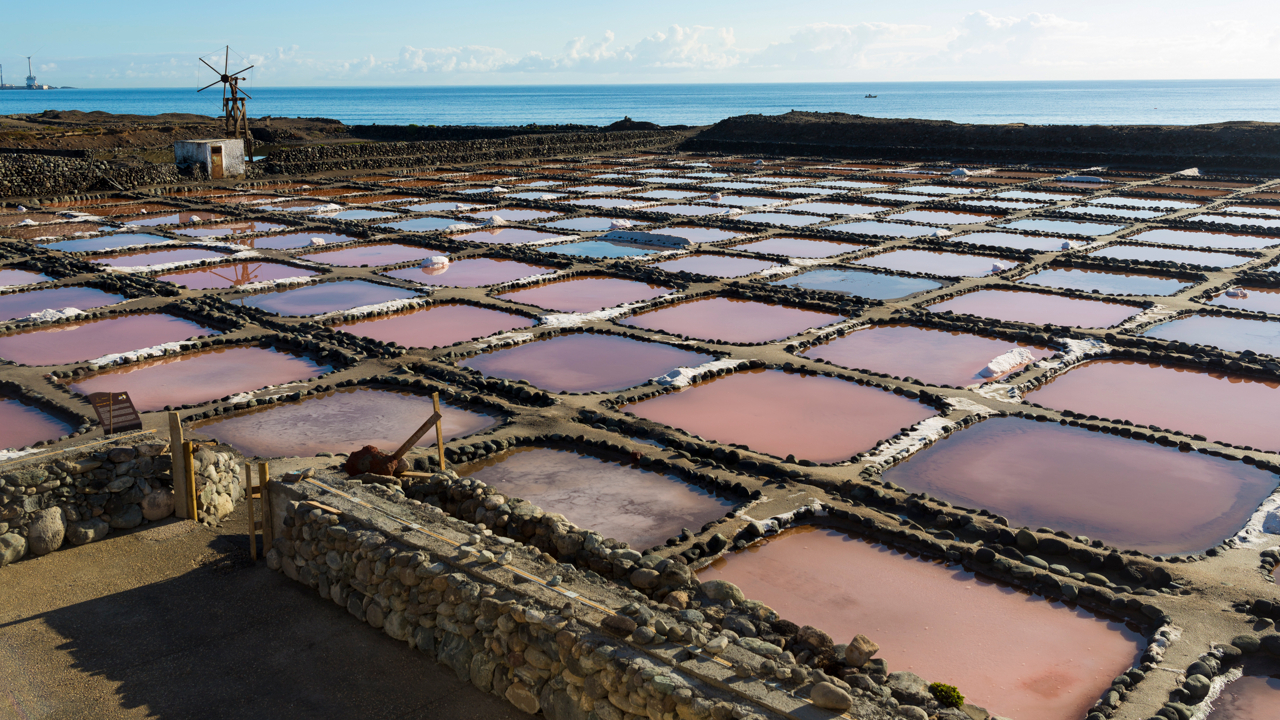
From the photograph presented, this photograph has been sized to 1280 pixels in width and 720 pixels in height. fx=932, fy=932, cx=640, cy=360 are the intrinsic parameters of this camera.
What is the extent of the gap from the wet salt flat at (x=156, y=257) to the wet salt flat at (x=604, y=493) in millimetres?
13437

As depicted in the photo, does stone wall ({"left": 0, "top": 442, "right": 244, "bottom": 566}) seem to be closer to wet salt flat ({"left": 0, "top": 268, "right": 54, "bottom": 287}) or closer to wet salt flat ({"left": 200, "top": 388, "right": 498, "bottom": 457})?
wet salt flat ({"left": 200, "top": 388, "right": 498, "bottom": 457})

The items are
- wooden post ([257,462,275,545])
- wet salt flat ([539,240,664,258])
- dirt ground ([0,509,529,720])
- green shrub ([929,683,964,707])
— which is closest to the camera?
green shrub ([929,683,964,707])

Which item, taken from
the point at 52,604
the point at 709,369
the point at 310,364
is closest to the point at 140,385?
the point at 310,364

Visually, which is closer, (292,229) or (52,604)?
(52,604)

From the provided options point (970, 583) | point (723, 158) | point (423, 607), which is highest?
point (723, 158)

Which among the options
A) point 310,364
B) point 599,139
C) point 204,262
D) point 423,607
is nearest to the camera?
point 423,607

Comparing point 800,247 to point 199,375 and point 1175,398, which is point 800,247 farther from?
point 199,375

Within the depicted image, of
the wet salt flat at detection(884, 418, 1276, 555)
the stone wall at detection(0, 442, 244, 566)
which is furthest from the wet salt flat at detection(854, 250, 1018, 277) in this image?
the stone wall at detection(0, 442, 244, 566)

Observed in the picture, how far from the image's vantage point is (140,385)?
12188 mm

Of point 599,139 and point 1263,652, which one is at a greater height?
point 599,139

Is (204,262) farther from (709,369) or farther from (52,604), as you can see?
(52,604)

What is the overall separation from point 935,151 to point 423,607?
141 feet

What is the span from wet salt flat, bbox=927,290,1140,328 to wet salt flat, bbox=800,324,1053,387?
4.94ft

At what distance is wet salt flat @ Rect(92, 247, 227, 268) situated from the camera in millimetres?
19922
